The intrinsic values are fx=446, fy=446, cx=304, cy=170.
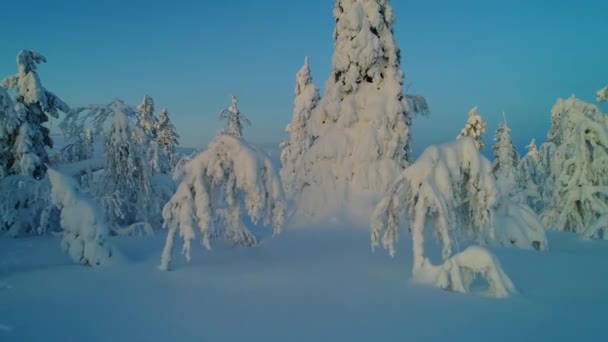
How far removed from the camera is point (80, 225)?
10.7 meters

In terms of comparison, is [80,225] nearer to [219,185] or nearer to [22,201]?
[219,185]

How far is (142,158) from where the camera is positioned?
1717 centimetres

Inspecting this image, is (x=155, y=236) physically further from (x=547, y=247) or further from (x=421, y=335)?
(x=547, y=247)

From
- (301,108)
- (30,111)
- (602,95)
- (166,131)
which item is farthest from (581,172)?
(166,131)

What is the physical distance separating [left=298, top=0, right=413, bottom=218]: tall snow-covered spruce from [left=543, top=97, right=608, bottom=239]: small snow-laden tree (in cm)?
632

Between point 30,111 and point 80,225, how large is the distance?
10952 mm

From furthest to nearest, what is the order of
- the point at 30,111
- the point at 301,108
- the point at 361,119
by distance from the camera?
the point at 301,108, the point at 361,119, the point at 30,111

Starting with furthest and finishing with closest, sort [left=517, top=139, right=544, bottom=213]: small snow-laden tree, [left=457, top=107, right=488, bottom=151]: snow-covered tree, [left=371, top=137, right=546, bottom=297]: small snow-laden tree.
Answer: [left=457, top=107, right=488, bottom=151]: snow-covered tree
[left=517, top=139, right=544, bottom=213]: small snow-laden tree
[left=371, top=137, right=546, bottom=297]: small snow-laden tree

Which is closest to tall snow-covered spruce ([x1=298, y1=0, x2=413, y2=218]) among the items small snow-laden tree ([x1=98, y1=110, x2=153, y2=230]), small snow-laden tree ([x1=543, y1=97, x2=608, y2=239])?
small snow-laden tree ([x1=543, y1=97, x2=608, y2=239])

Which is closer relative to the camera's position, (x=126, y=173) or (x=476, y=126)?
(x=126, y=173)

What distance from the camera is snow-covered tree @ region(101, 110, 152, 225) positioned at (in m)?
16.8

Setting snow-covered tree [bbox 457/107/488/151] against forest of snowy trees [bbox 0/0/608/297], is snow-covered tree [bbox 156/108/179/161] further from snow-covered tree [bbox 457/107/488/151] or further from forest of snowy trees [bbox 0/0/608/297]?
snow-covered tree [bbox 457/107/488/151]

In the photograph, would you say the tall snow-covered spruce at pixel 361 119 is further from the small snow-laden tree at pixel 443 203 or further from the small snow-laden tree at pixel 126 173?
the small snow-laden tree at pixel 443 203

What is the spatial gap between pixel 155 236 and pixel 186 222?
21.4 ft
